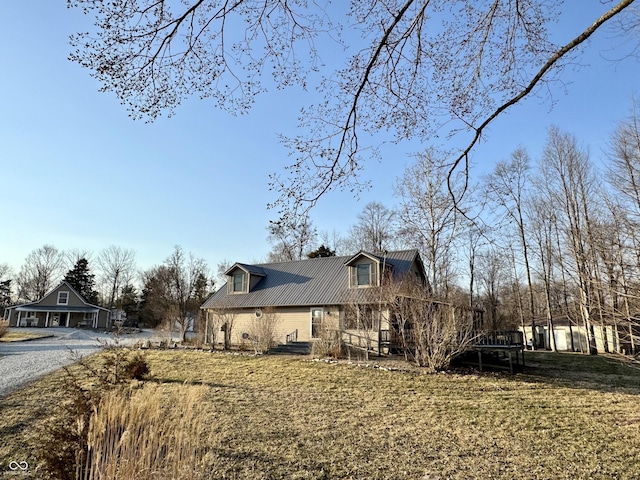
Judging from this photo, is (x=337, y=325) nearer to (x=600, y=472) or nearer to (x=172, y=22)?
(x=600, y=472)

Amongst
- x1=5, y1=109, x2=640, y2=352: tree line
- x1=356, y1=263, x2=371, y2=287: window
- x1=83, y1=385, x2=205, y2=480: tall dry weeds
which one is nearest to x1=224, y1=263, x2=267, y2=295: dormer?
x1=5, y1=109, x2=640, y2=352: tree line

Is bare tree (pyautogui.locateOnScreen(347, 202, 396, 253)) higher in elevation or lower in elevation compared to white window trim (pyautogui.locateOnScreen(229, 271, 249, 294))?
higher

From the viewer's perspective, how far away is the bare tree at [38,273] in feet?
170

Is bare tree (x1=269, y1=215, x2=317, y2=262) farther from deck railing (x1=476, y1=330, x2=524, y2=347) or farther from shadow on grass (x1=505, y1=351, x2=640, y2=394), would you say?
deck railing (x1=476, y1=330, x2=524, y2=347)

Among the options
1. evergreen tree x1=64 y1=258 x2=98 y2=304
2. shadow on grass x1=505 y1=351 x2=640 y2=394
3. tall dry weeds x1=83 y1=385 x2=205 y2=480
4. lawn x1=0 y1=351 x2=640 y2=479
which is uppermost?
evergreen tree x1=64 y1=258 x2=98 y2=304

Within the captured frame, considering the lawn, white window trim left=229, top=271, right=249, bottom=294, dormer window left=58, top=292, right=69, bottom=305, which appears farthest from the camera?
dormer window left=58, top=292, right=69, bottom=305

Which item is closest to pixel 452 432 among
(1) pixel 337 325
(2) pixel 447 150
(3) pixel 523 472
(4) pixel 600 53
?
(3) pixel 523 472

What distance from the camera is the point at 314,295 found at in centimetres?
2039

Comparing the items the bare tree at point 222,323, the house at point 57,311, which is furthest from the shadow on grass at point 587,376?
the house at point 57,311

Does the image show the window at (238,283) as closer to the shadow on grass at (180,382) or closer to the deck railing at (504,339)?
the shadow on grass at (180,382)

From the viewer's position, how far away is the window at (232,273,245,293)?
23.6 m

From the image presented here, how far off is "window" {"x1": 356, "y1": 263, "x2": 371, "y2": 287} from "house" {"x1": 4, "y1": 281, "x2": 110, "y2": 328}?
34.3 metres

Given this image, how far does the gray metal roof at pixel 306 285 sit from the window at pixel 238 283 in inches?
14.8

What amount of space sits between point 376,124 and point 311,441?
4.88 m
